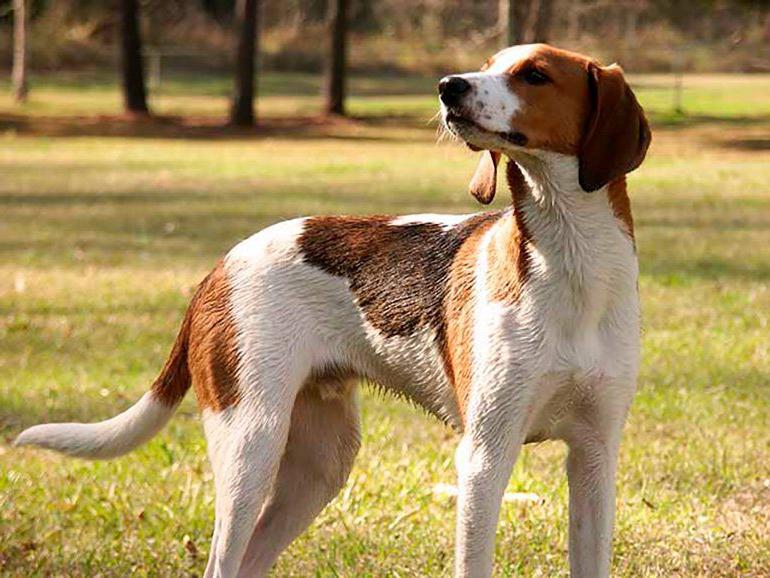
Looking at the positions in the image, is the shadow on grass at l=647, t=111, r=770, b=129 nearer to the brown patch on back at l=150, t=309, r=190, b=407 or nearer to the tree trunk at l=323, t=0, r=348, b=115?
the tree trunk at l=323, t=0, r=348, b=115

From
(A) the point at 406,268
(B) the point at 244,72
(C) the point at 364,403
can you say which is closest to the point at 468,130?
(A) the point at 406,268

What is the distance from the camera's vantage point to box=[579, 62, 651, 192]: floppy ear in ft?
13.2

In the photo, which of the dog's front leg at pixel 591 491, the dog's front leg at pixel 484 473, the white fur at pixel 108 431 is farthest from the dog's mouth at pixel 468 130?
the white fur at pixel 108 431

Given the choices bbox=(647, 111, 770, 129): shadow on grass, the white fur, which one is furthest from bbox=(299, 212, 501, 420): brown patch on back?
bbox=(647, 111, 770, 129): shadow on grass

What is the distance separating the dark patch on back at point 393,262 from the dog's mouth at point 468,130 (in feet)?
1.99

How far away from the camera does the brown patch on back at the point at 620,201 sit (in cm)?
421

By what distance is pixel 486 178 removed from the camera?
443cm

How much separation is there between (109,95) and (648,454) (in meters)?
36.5

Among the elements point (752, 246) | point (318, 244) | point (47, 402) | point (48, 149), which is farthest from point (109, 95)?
point (318, 244)

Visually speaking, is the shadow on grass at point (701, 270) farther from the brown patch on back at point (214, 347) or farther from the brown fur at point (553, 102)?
the brown fur at point (553, 102)

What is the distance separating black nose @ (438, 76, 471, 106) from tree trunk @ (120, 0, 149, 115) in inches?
1153

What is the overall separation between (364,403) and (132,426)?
3.01 metres

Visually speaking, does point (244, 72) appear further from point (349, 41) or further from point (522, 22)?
point (349, 41)

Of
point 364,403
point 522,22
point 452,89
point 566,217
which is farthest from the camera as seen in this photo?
point 522,22
